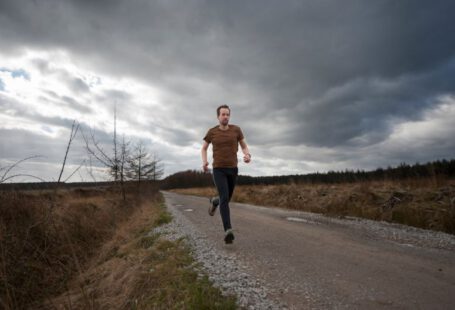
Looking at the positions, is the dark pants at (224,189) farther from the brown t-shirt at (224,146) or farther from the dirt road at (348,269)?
the dirt road at (348,269)

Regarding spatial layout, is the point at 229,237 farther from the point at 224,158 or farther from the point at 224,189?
the point at 224,158

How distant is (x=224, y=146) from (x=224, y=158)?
22 cm

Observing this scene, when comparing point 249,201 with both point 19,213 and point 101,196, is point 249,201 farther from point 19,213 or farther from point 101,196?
point 19,213

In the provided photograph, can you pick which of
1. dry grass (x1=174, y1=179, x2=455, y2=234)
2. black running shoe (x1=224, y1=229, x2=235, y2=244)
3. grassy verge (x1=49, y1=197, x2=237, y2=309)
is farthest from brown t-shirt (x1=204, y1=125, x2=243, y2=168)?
dry grass (x1=174, y1=179, x2=455, y2=234)

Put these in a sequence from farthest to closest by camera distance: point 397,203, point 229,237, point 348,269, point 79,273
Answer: point 397,203
point 229,237
point 348,269
point 79,273

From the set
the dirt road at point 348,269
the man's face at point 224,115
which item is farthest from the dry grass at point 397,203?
the man's face at point 224,115

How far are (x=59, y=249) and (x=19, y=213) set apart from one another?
97 cm

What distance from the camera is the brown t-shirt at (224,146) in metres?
5.21

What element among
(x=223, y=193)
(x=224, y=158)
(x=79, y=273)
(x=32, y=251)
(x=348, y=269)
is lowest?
(x=348, y=269)

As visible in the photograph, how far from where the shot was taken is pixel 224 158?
17.1 ft

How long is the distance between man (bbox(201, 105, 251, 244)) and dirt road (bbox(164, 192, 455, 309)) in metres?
0.63

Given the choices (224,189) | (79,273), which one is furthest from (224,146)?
(79,273)

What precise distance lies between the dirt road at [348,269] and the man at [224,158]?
63cm

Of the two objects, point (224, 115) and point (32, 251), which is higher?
point (224, 115)
